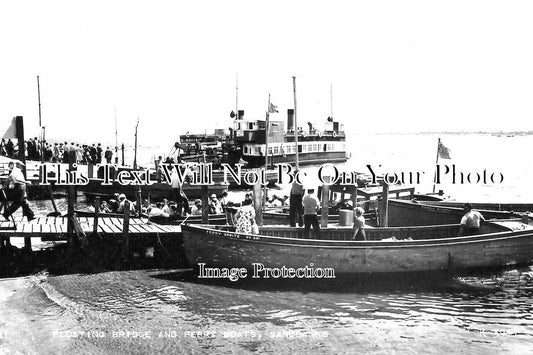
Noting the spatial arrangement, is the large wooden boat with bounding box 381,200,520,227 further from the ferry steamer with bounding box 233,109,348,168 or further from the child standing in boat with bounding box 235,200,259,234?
the ferry steamer with bounding box 233,109,348,168

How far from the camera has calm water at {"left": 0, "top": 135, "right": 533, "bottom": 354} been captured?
11258mm

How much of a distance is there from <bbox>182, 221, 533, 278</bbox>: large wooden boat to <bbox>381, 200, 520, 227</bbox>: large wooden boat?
339 centimetres

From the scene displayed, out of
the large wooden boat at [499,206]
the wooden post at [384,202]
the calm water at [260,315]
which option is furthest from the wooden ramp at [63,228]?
the large wooden boat at [499,206]

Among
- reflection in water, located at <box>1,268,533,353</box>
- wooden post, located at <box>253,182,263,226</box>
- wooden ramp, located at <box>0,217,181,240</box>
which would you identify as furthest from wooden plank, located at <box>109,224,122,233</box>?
wooden post, located at <box>253,182,263,226</box>

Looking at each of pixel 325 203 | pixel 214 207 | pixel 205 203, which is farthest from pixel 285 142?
pixel 205 203

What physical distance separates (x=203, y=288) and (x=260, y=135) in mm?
39190

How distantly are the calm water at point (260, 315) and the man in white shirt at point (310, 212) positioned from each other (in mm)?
2016

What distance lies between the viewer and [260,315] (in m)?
13.1

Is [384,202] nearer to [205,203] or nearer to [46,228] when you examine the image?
[205,203]

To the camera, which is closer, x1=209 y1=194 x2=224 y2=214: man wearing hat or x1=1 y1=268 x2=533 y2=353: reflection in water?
x1=1 y1=268 x2=533 y2=353: reflection in water

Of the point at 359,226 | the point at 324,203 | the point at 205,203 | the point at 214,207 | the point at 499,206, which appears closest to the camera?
the point at 359,226

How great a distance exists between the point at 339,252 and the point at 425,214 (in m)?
7.59

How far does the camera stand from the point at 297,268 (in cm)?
1588

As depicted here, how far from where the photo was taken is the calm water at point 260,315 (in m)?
11.3
